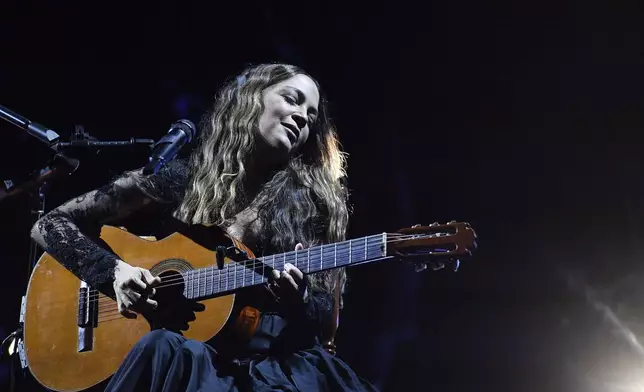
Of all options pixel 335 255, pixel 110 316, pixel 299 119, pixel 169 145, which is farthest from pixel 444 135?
pixel 110 316

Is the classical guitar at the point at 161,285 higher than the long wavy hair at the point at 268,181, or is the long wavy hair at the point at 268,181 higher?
the long wavy hair at the point at 268,181

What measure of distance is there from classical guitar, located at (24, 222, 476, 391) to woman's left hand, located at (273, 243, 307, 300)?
44 mm

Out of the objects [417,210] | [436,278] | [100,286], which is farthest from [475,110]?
[100,286]

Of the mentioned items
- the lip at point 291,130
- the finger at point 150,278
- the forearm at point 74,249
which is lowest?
the finger at point 150,278

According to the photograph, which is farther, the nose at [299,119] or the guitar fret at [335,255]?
the nose at [299,119]

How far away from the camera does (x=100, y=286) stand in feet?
7.97

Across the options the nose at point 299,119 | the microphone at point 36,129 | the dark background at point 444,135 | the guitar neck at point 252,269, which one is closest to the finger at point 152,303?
the guitar neck at point 252,269

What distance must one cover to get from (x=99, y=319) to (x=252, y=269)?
0.71 m

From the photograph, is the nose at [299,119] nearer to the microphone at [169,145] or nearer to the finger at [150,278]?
the microphone at [169,145]

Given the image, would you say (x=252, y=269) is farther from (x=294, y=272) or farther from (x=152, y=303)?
(x=152, y=303)

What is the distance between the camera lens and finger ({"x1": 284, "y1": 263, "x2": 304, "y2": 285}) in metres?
2.25

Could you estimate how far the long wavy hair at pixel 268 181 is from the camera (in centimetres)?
259

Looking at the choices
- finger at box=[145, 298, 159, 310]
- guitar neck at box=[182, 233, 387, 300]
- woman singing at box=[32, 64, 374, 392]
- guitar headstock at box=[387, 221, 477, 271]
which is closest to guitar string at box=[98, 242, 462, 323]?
woman singing at box=[32, 64, 374, 392]

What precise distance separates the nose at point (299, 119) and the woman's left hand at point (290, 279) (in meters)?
0.72
